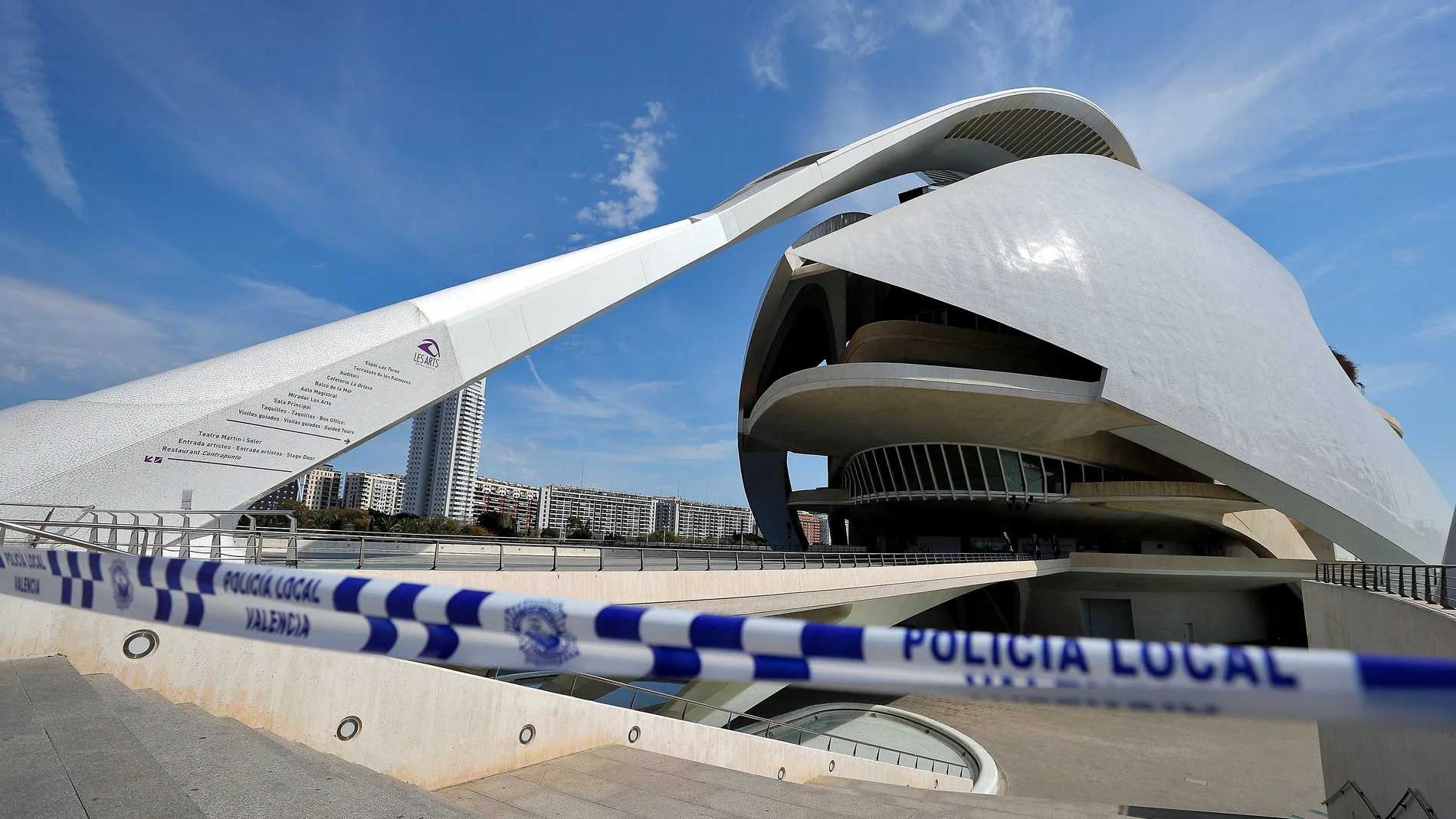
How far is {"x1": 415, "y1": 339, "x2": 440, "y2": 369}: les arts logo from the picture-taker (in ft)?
33.1

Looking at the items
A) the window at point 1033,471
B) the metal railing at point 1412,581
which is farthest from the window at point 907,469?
the metal railing at point 1412,581

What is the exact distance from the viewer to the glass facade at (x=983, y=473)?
88.6 ft

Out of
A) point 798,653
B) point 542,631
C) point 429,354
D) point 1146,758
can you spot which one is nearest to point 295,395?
point 429,354

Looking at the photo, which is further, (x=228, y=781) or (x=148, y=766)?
(x=228, y=781)

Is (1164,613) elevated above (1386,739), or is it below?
below

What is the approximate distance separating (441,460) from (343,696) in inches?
4105

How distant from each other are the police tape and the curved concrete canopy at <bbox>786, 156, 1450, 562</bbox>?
898 inches

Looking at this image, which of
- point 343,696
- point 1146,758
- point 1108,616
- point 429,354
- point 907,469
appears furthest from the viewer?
point 1108,616

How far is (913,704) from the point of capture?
19.7m

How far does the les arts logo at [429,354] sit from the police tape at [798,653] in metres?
8.35

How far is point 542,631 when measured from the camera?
185cm

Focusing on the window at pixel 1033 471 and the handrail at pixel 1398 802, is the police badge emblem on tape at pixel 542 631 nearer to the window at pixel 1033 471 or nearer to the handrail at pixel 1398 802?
the handrail at pixel 1398 802

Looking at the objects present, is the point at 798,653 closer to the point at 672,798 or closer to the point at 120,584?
the point at 120,584

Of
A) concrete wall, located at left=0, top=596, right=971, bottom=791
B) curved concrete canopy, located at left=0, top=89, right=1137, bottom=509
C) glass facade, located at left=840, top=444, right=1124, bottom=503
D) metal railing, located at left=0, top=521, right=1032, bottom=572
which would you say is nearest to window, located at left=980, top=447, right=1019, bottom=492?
glass facade, located at left=840, top=444, right=1124, bottom=503
